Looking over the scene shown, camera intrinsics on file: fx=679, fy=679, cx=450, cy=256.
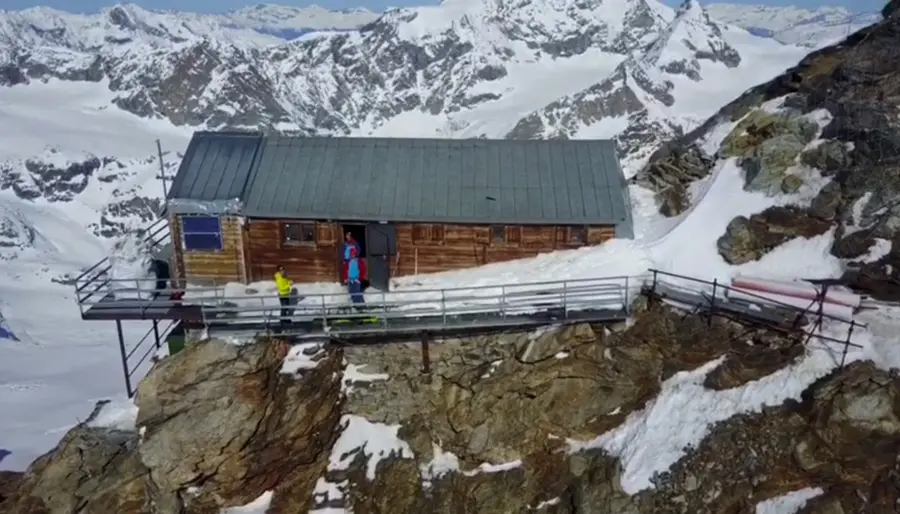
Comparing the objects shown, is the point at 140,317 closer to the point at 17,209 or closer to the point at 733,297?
the point at 733,297

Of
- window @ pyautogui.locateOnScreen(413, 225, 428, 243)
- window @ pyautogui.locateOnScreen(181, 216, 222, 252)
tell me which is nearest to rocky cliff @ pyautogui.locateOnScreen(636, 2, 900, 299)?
window @ pyautogui.locateOnScreen(413, 225, 428, 243)

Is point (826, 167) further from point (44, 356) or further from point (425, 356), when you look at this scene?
point (44, 356)

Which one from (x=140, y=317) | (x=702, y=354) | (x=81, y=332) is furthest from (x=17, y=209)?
(x=702, y=354)

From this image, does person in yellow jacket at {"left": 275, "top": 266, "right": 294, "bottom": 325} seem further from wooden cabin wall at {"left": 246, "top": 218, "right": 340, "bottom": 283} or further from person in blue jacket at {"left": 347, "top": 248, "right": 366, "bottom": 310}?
wooden cabin wall at {"left": 246, "top": 218, "right": 340, "bottom": 283}

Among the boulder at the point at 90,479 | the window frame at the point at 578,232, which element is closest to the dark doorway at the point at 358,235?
the window frame at the point at 578,232

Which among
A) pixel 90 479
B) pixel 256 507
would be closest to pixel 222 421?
pixel 256 507
